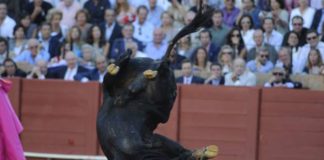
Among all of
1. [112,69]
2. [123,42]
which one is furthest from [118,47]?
[112,69]

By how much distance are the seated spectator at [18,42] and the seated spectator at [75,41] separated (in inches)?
22.2

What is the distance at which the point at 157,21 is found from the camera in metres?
11.8

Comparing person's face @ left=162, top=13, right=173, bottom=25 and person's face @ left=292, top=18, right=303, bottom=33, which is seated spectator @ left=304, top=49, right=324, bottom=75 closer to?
person's face @ left=292, top=18, right=303, bottom=33

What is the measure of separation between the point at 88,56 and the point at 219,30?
1379 millimetres

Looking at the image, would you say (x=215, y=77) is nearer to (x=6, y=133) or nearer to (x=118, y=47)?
(x=118, y=47)

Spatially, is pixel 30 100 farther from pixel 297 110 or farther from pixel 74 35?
pixel 297 110

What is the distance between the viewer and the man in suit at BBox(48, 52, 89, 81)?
454 inches

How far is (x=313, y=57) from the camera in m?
10.7

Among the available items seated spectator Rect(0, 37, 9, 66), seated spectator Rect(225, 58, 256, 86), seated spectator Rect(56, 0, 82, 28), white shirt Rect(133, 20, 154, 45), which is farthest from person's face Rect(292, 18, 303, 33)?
seated spectator Rect(0, 37, 9, 66)

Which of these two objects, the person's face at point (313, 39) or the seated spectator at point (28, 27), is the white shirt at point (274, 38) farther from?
the seated spectator at point (28, 27)

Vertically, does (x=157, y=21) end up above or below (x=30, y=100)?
above

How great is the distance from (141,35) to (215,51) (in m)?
0.97

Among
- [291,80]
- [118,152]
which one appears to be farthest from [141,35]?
[118,152]

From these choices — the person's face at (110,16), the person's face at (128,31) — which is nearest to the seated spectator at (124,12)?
the person's face at (110,16)
